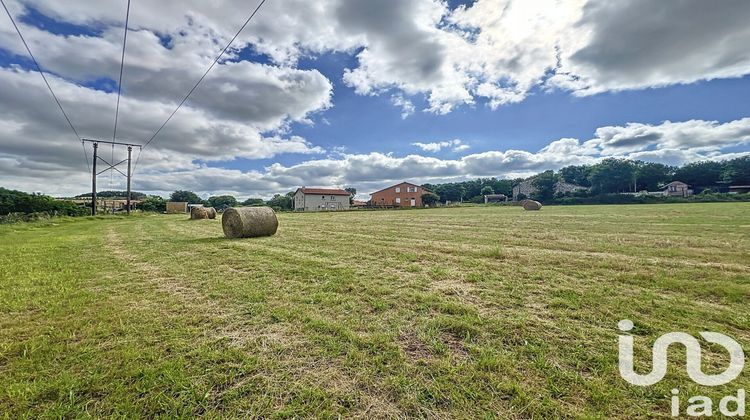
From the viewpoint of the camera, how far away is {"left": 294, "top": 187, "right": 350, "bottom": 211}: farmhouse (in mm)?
66812

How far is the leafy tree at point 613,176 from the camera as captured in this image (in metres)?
71.9

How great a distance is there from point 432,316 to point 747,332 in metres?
3.14

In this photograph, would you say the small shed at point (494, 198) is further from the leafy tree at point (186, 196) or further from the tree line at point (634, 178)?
the leafy tree at point (186, 196)

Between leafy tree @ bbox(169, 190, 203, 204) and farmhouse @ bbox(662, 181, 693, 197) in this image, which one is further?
leafy tree @ bbox(169, 190, 203, 204)

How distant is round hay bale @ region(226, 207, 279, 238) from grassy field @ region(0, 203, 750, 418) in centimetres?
496

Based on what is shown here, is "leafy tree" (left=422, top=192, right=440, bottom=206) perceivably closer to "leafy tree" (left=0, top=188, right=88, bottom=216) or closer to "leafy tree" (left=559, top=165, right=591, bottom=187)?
"leafy tree" (left=559, top=165, right=591, bottom=187)

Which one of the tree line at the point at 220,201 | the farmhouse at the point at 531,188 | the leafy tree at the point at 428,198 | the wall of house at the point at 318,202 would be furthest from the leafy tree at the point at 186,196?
the farmhouse at the point at 531,188

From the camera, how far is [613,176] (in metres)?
72.4

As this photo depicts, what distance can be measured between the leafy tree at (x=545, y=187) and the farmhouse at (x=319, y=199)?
144 feet

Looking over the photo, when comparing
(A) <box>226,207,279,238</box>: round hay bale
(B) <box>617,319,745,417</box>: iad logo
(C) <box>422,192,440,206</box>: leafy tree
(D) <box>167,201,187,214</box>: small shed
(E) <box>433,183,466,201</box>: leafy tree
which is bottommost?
(B) <box>617,319,745,417</box>: iad logo

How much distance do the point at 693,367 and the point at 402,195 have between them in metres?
68.6

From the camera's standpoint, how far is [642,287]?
179 inches

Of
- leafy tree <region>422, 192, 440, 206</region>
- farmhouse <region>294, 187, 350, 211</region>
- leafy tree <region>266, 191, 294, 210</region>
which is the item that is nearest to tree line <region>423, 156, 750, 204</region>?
leafy tree <region>422, 192, 440, 206</region>

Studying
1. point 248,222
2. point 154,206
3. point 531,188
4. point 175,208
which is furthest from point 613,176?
point 154,206
